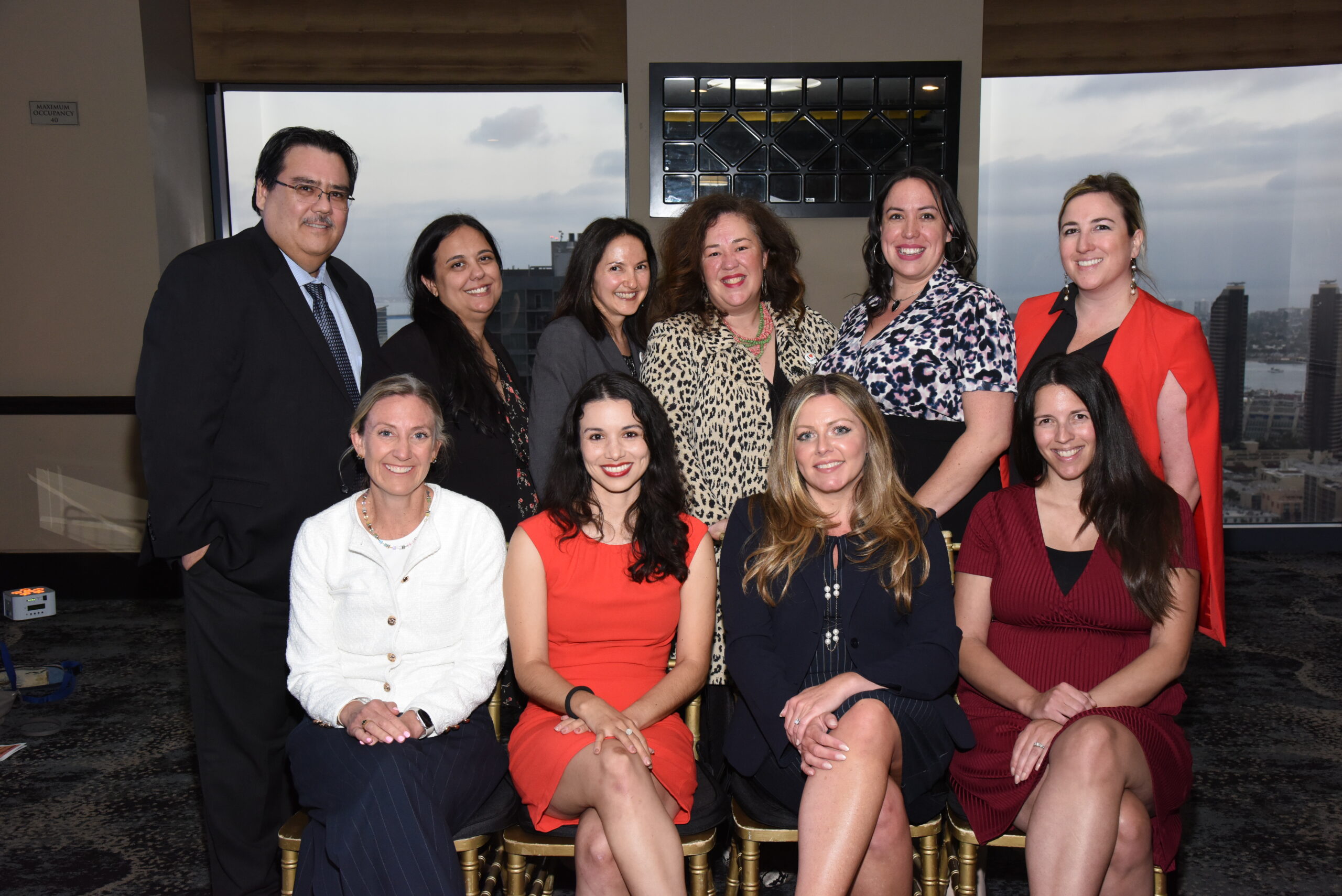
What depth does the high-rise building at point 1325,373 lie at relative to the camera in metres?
5.67

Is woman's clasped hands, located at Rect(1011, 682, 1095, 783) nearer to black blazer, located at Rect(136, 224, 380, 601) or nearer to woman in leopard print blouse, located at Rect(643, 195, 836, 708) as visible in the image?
woman in leopard print blouse, located at Rect(643, 195, 836, 708)

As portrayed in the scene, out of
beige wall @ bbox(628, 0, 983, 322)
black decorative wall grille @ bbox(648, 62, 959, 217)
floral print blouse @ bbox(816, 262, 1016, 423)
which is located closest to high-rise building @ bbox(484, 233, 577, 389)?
black decorative wall grille @ bbox(648, 62, 959, 217)

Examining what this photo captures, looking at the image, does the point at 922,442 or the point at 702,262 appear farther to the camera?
the point at 702,262

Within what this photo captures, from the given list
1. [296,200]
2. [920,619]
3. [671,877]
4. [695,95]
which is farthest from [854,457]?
[695,95]

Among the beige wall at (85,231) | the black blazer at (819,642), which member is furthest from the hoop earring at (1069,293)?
the beige wall at (85,231)

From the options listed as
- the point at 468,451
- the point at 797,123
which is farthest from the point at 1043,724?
the point at 797,123

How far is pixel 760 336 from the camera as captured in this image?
245cm

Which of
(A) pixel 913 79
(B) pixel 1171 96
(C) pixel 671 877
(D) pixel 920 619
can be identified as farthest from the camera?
(B) pixel 1171 96

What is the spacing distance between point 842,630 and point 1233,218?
16.6 ft

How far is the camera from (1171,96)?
5.43m

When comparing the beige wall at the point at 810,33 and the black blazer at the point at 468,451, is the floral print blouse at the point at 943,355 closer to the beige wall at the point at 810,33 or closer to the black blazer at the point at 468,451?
the black blazer at the point at 468,451

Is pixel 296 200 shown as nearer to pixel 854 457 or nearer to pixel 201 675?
pixel 201 675

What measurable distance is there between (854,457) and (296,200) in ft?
4.69

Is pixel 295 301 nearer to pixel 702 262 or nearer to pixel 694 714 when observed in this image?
pixel 702 262
